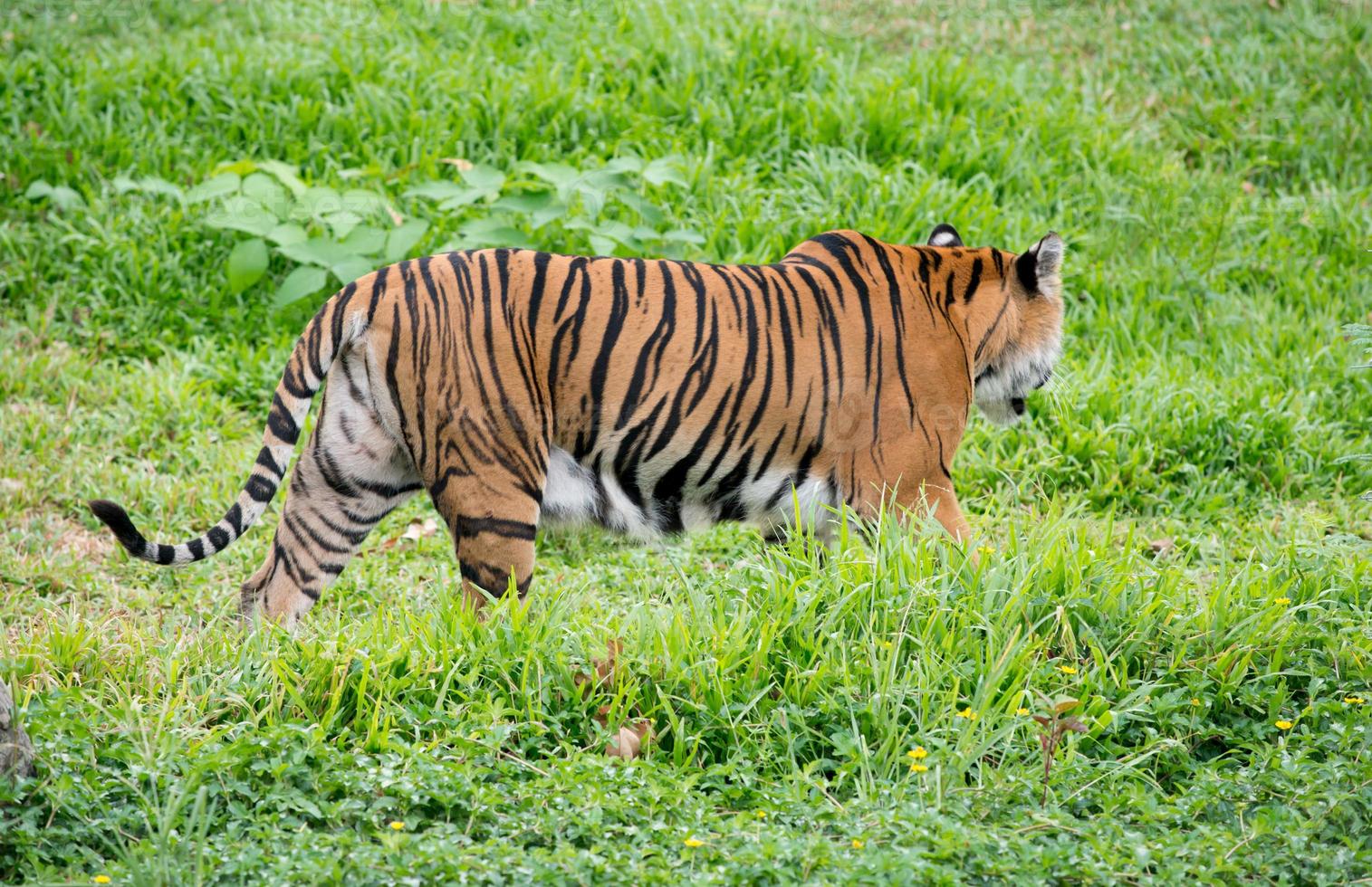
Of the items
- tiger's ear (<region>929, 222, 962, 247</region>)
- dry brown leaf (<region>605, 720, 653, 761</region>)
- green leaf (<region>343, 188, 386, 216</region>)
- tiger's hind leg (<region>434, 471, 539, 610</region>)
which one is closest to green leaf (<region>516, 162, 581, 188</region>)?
green leaf (<region>343, 188, 386, 216</region>)

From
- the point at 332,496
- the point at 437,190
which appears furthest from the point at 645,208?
the point at 332,496

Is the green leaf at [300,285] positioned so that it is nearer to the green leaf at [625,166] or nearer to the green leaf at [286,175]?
the green leaf at [286,175]

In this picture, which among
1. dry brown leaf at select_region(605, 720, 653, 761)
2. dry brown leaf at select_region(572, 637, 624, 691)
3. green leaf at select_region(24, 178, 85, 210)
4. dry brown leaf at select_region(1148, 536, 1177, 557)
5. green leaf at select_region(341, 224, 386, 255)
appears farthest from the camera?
green leaf at select_region(24, 178, 85, 210)

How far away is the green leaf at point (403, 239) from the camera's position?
20.9ft

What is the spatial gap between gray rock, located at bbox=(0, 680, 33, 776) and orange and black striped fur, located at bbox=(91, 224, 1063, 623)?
2.60 ft

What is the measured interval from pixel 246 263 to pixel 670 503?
→ 3.17m

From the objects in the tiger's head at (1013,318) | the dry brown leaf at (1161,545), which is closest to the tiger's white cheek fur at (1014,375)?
the tiger's head at (1013,318)

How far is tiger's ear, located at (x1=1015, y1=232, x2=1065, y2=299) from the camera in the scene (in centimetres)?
467

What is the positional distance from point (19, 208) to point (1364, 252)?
7.11m

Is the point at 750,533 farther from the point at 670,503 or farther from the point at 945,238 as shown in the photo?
the point at 945,238

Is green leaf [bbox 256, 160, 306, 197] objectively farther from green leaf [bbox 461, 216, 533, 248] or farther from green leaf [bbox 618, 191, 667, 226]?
green leaf [bbox 618, 191, 667, 226]

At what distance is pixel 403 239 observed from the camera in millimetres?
6430

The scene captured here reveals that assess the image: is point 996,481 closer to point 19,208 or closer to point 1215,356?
point 1215,356

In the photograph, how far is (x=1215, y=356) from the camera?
6648mm
